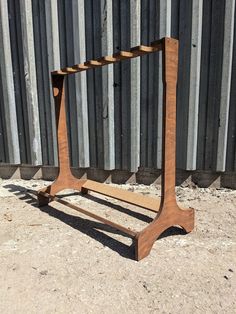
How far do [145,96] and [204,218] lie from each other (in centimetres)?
160

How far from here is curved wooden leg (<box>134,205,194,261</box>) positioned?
7.59 feet

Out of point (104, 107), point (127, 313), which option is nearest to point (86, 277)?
point (127, 313)

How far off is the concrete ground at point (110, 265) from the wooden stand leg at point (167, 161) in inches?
6.1

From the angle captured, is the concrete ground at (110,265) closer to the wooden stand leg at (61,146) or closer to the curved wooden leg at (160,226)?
the curved wooden leg at (160,226)

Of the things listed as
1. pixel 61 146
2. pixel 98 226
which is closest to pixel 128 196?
pixel 98 226

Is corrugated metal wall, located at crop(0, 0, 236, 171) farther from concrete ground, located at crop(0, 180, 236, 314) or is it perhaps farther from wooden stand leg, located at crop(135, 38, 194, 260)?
wooden stand leg, located at crop(135, 38, 194, 260)

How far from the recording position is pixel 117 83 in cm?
378

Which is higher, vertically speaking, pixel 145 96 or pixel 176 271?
pixel 145 96

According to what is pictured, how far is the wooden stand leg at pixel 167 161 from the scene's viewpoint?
2281mm

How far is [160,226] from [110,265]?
51 cm

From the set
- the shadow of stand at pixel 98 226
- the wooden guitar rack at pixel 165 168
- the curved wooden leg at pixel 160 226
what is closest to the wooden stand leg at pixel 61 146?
the shadow of stand at pixel 98 226

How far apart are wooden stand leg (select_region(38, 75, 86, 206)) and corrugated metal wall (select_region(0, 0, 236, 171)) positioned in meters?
0.49

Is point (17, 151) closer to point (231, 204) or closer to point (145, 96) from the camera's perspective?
point (145, 96)

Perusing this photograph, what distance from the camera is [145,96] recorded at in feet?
12.1
